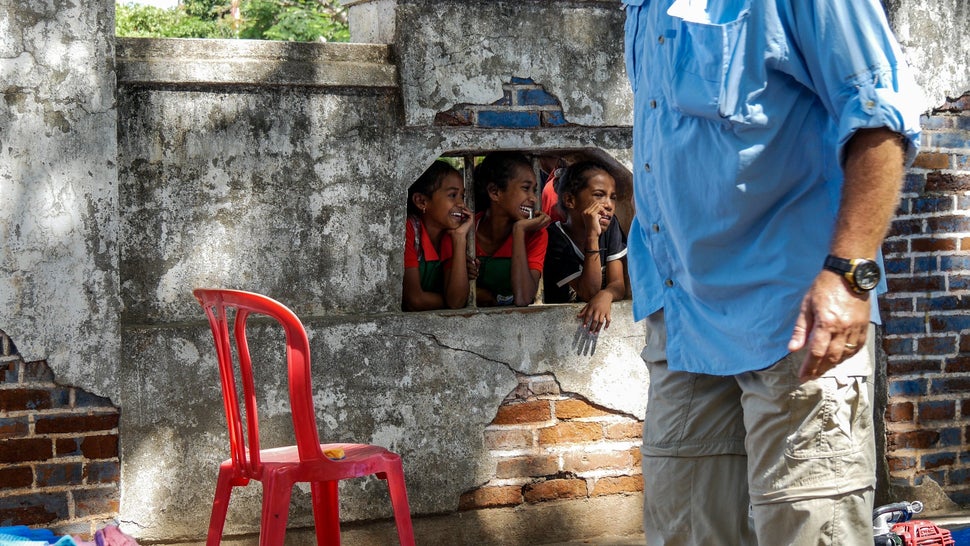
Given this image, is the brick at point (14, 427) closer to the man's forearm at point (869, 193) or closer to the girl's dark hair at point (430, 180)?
the girl's dark hair at point (430, 180)

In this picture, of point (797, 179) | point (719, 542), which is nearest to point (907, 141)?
point (797, 179)

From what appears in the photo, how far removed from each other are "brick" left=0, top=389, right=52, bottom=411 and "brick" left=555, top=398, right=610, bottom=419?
6.09ft

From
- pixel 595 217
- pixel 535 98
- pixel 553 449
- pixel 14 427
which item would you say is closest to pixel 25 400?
pixel 14 427

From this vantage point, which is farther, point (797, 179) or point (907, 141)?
point (797, 179)

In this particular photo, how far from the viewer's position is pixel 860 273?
2100 millimetres

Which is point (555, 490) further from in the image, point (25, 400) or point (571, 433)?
point (25, 400)

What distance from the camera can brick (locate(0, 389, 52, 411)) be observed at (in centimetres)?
383

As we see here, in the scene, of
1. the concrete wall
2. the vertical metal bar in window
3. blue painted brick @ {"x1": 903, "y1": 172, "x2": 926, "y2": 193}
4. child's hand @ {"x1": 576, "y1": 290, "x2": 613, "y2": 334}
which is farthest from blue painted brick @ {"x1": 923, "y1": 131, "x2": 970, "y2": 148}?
the vertical metal bar in window

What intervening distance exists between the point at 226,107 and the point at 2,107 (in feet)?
2.45

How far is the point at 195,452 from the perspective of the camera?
4078 mm

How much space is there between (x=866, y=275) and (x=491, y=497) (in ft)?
8.37

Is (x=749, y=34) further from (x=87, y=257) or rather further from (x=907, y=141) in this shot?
(x=87, y=257)

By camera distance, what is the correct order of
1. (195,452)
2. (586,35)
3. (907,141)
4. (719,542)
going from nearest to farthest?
(907,141)
(719,542)
(195,452)
(586,35)

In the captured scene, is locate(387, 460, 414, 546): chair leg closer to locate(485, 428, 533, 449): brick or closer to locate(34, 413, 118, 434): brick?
locate(485, 428, 533, 449): brick
